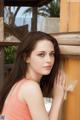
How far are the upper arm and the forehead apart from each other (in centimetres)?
18

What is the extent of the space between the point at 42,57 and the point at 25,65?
160 mm

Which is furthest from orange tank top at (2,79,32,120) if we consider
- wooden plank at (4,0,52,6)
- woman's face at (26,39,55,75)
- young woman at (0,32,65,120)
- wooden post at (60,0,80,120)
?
wooden plank at (4,0,52,6)

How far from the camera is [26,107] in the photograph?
189 cm

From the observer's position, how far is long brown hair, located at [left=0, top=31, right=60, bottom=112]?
1.93 m

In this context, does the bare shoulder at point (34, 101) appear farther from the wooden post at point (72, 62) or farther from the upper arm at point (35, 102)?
the wooden post at point (72, 62)

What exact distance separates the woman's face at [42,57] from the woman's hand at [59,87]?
0.07m

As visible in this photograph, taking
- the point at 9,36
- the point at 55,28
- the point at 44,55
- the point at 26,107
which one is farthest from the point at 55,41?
the point at 9,36

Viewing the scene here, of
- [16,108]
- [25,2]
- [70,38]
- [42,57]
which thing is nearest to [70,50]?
[70,38]

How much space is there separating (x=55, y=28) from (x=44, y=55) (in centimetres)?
81

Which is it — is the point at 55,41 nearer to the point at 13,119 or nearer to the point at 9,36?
the point at 13,119

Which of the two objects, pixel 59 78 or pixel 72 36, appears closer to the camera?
pixel 72 36

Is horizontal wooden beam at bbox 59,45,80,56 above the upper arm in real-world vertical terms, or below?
above

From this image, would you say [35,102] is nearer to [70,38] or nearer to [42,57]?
[42,57]

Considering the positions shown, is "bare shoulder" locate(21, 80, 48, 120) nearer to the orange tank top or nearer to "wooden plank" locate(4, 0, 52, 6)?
the orange tank top
